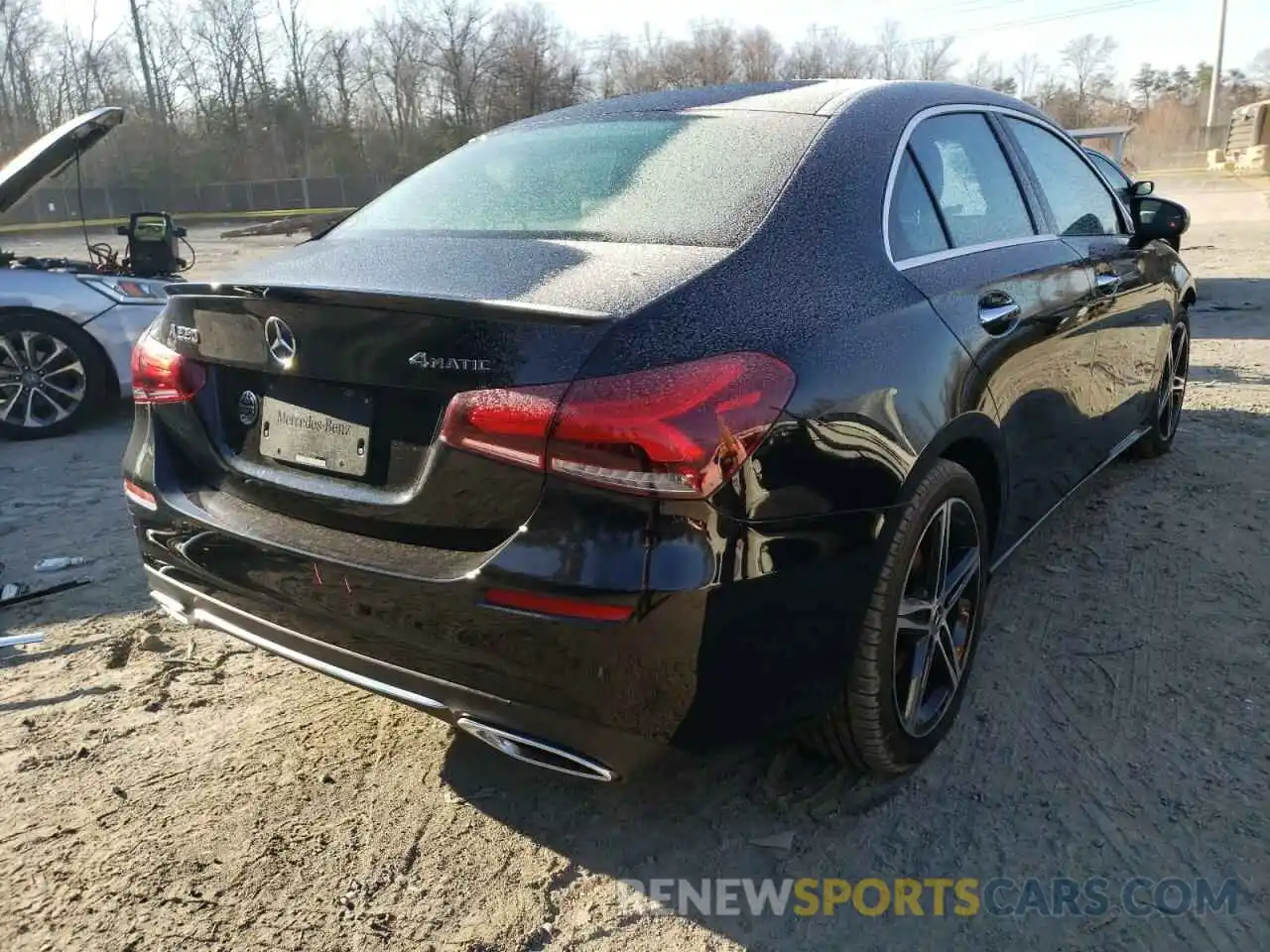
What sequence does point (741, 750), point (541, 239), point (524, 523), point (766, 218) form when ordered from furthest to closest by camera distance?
point (541, 239)
point (766, 218)
point (741, 750)
point (524, 523)

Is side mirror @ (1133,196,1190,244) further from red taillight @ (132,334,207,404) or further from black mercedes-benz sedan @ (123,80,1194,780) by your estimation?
red taillight @ (132,334,207,404)

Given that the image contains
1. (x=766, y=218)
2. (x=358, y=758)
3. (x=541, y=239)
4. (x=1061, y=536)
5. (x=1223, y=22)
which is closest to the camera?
(x=766, y=218)

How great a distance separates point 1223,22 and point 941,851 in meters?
78.4

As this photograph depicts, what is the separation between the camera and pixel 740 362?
71.7 inches

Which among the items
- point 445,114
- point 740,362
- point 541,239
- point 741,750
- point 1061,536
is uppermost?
point 445,114

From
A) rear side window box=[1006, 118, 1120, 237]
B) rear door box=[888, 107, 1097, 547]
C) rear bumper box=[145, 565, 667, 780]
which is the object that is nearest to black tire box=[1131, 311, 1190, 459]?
rear side window box=[1006, 118, 1120, 237]

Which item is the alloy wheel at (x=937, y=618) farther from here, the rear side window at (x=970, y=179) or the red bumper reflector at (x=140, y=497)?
the red bumper reflector at (x=140, y=497)

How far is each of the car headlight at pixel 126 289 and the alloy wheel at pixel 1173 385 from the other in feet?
18.8

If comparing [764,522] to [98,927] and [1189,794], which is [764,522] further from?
[98,927]

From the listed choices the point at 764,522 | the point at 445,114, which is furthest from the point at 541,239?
the point at 445,114

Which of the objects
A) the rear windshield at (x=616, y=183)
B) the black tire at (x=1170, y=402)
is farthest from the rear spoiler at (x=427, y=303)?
the black tire at (x=1170, y=402)

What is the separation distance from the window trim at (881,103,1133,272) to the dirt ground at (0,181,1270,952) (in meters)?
1.27

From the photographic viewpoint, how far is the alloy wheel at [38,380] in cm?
601

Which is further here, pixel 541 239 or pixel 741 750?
pixel 541 239
